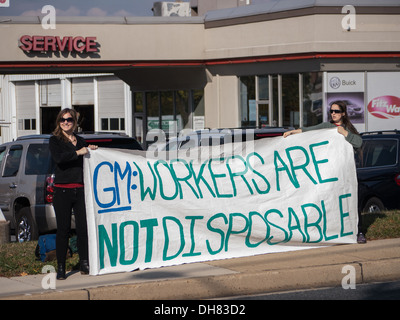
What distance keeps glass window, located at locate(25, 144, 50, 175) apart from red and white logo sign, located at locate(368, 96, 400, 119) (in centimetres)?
1618

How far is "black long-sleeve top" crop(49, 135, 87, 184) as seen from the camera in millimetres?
8164

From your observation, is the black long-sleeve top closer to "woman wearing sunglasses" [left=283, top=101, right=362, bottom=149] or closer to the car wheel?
"woman wearing sunglasses" [left=283, top=101, right=362, bottom=149]

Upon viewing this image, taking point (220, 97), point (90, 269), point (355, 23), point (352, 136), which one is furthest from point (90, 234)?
point (220, 97)

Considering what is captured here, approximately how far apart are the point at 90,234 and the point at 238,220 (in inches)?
76.8

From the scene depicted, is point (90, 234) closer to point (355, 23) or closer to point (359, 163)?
point (359, 163)

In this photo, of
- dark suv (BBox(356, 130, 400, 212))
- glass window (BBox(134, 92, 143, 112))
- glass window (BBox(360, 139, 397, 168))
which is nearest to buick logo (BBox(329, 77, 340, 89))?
glass window (BBox(134, 92, 143, 112))

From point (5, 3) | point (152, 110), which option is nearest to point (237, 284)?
point (5, 3)

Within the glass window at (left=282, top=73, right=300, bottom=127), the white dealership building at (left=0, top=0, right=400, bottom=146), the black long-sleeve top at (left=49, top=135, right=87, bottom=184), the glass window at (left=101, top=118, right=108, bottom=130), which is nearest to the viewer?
the black long-sleeve top at (left=49, top=135, right=87, bottom=184)

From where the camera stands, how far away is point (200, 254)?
905 cm

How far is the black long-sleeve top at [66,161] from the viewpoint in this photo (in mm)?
8164

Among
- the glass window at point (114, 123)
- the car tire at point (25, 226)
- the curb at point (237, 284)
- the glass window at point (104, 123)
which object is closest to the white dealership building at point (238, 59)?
the glass window at point (114, 123)

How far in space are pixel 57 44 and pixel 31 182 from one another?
1745 centimetres

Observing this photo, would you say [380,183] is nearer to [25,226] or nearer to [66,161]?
[25,226]

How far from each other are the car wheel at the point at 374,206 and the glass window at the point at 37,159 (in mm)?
5575
